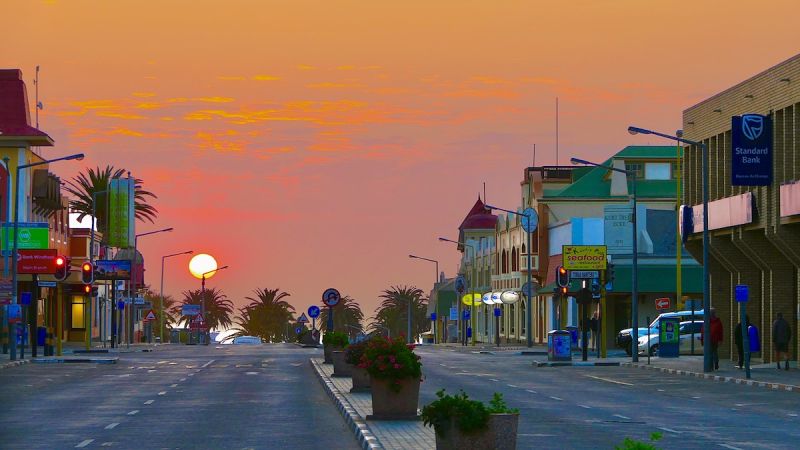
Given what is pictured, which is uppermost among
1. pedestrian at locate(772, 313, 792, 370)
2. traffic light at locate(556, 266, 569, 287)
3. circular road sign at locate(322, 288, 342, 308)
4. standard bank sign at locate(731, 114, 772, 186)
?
standard bank sign at locate(731, 114, 772, 186)

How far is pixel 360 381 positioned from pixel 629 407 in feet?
19.8

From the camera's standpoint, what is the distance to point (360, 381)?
33.4 metres

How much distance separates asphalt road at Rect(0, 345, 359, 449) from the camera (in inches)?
902

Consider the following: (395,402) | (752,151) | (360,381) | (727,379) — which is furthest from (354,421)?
(752,151)

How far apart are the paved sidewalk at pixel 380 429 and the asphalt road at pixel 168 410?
0.27 metres

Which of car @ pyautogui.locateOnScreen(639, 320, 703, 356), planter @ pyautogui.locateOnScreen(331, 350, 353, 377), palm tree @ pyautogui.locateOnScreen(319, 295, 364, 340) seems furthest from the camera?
palm tree @ pyautogui.locateOnScreen(319, 295, 364, 340)

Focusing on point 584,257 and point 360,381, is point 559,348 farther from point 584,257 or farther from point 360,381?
point 360,381

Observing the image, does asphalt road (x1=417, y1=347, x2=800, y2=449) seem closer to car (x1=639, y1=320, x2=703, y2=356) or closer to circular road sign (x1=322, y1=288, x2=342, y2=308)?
circular road sign (x1=322, y1=288, x2=342, y2=308)

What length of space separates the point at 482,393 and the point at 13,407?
1162 cm

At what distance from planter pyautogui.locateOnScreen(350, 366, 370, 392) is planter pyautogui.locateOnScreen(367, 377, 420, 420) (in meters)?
8.22

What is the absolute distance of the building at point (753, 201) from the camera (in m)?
50.6

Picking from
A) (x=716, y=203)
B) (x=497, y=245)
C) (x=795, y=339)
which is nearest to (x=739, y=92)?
(x=716, y=203)

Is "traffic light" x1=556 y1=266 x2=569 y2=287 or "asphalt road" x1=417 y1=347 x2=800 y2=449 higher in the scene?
"traffic light" x1=556 y1=266 x2=569 y2=287

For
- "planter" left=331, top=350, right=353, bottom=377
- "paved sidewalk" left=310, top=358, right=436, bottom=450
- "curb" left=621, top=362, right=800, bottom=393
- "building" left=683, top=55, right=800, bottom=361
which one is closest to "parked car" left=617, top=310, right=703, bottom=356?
"building" left=683, top=55, right=800, bottom=361
